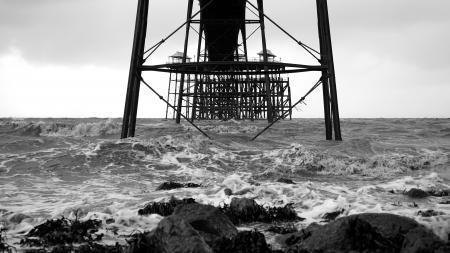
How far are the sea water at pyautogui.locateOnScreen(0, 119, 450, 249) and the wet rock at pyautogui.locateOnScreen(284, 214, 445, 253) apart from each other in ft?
1.32

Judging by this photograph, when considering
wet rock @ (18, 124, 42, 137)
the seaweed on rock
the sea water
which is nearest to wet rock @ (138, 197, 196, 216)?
the sea water

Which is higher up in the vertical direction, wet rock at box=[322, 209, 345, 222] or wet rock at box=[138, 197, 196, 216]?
wet rock at box=[138, 197, 196, 216]

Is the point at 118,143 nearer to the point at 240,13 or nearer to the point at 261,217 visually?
the point at 261,217

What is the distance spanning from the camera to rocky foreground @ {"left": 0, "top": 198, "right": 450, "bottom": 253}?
7.23 feet

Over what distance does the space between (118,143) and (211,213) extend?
5874mm

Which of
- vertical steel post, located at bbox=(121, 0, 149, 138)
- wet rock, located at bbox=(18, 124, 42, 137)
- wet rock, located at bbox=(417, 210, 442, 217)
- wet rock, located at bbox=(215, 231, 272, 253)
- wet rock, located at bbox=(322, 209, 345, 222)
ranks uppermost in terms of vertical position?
vertical steel post, located at bbox=(121, 0, 149, 138)

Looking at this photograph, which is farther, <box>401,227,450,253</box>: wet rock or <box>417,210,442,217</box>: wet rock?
<box>417,210,442,217</box>: wet rock

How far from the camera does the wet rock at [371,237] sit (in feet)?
7.01

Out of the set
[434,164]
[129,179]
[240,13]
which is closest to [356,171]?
[434,164]

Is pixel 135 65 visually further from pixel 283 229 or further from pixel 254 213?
pixel 283 229

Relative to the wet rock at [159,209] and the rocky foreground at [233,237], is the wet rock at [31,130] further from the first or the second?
the rocky foreground at [233,237]

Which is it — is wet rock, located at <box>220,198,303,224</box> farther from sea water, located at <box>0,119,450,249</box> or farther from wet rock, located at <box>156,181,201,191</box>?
wet rock, located at <box>156,181,201,191</box>

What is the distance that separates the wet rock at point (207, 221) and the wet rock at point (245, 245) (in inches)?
3.2

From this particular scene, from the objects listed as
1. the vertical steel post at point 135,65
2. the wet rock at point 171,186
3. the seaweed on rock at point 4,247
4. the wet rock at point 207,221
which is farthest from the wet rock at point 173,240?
the vertical steel post at point 135,65
